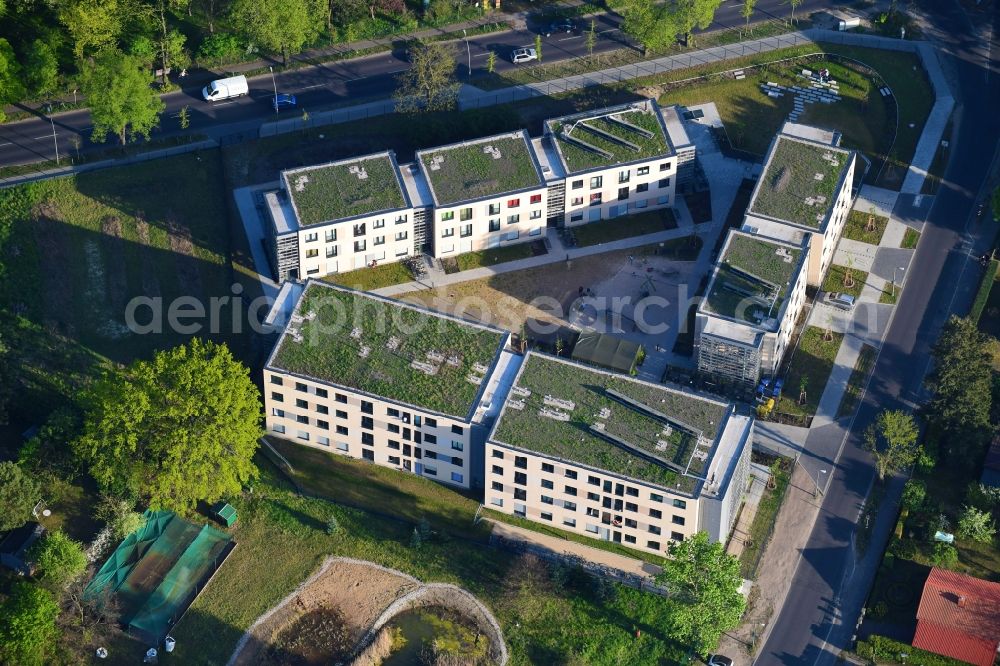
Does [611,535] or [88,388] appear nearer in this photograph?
[611,535]

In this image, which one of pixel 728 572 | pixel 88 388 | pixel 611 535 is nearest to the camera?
pixel 728 572

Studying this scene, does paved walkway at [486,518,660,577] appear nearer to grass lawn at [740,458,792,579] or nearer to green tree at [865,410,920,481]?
grass lawn at [740,458,792,579]

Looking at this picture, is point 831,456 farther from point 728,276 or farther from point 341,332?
point 341,332

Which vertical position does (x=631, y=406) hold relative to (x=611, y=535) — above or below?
above

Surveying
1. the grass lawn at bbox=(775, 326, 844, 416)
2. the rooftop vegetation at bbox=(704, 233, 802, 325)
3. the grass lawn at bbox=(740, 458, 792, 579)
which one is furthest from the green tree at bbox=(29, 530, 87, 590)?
the grass lawn at bbox=(775, 326, 844, 416)

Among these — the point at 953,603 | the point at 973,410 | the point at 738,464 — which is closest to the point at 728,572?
the point at 738,464

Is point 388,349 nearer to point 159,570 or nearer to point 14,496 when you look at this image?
point 159,570
